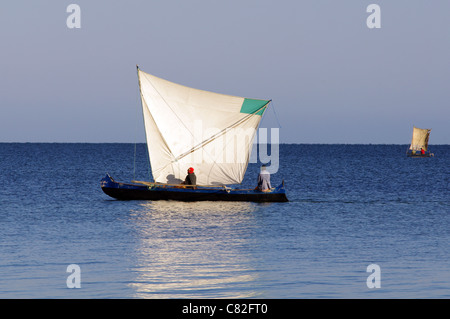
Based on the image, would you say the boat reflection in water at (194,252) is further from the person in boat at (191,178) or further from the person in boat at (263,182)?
the person in boat at (191,178)

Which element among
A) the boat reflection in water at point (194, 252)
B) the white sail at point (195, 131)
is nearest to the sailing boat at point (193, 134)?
the white sail at point (195, 131)

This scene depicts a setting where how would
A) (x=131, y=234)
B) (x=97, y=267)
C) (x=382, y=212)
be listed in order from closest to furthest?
(x=97, y=267) → (x=131, y=234) → (x=382, y=212)

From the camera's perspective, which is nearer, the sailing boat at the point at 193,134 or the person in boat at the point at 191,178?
the person in boat at the point at 191,178

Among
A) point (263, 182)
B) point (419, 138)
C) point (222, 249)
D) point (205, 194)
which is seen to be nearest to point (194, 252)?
point (222, 249)

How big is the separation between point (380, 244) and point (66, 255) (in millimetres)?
11110

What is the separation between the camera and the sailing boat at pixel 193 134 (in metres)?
38.9

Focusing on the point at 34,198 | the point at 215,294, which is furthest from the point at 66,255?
the point at 34,198

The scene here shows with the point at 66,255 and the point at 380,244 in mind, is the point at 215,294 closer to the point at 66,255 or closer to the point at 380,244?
the point at 66,255

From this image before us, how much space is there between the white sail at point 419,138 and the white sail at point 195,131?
100065 millimetres

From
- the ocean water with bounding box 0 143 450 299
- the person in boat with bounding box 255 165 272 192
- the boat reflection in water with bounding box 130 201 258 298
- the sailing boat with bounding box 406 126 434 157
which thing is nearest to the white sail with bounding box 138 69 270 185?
the person in boat with bounding box 255 165 272 192

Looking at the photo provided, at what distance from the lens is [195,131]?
1549 inches

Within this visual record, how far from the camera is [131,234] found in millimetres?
26328

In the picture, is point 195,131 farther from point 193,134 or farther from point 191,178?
point 191,178

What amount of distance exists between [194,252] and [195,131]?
18.1 m
